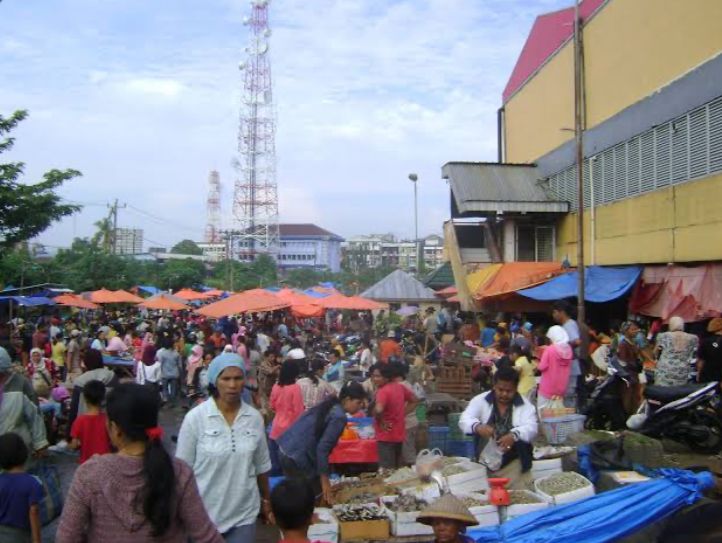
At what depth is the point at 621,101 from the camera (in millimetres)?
16656

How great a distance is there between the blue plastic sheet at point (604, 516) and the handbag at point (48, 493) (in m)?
3.01

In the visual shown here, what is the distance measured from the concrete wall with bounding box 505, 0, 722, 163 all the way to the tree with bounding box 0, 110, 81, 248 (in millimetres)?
11883

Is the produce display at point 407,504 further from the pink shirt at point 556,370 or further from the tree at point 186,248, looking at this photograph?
the tree at point 186,248

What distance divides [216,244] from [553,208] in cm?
11886

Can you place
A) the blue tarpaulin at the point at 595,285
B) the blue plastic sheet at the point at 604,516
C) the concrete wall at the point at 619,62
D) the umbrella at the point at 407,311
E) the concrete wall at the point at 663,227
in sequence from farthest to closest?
1. the umbrella at the point at 407,311
2. the blue tarpaulin at the point at 595,285
3. the concrete wall at the point at 619,62
4. the concrete wall at the point at 663,227
5. the blue plastic sheet at the point at 604,516

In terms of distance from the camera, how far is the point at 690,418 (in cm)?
852

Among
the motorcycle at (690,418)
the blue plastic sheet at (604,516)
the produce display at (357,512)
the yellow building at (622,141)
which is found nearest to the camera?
the blue plastic sheet at (604,516)

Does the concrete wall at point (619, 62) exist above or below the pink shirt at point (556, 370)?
above

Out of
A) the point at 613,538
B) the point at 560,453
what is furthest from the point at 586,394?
the point at 613,538

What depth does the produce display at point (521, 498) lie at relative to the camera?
5797 mm

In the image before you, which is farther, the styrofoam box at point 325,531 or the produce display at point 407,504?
the produce display at point 407,504

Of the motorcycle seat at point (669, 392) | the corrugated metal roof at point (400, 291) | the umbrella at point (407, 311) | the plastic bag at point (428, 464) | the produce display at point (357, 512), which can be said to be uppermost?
the corrugated metal roof at point (400, 291)

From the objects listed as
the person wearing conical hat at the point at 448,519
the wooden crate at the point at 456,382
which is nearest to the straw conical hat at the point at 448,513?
the person wearing conical hat at the point at 448,519

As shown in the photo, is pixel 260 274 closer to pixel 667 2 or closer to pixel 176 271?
pixel 176 271
